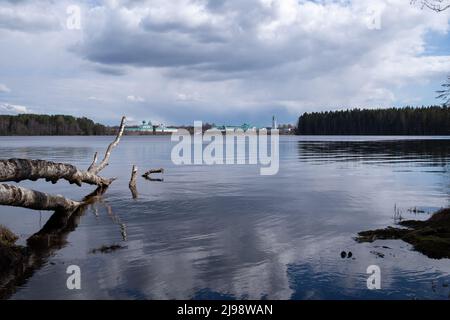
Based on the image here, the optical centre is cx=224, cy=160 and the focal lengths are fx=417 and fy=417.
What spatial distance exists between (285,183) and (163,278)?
26.8 metres

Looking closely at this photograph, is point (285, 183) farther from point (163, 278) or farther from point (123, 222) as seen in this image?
point (163, 278)

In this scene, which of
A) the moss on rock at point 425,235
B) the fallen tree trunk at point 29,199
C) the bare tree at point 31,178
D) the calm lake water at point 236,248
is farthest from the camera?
the bare tree at point 31,178

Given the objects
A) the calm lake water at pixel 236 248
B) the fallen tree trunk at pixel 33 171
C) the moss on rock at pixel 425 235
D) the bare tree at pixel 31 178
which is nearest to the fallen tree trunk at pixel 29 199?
the bare tree at pixel 31 178

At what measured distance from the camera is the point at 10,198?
14578 millimetres

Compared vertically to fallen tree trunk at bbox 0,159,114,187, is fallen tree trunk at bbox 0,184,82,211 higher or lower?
lower

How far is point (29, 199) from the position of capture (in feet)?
52.4

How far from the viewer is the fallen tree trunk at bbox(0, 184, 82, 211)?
14.3 meters

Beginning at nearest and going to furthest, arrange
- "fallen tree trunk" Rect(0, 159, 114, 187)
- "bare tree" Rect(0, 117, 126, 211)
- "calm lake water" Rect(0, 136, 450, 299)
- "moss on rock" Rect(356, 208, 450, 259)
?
"calm lake water" Rect(0, 136, 450, 299)
"moss on rock" Rect(356, 208, 450, 259)
"bare tree" Rect(0, 117, 126, 211)
"fallen tree trunk" Rect(0, 159, 114, 187)

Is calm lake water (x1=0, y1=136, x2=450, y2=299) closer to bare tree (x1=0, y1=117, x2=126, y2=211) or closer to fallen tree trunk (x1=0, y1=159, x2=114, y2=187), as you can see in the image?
bare tree (x1=0, y1=117, x2=126, y2=211)

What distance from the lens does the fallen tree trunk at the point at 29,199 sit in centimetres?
1433

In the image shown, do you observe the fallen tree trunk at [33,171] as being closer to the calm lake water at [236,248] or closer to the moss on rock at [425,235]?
the calm lake water at [236,248]

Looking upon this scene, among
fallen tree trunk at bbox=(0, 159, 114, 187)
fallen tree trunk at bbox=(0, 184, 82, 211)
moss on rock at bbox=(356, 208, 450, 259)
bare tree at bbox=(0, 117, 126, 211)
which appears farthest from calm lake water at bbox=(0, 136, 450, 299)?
fallen tree trunk at bbox=(0, 159, 114, 187)

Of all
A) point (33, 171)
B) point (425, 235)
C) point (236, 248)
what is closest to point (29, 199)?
point (33, 171)
